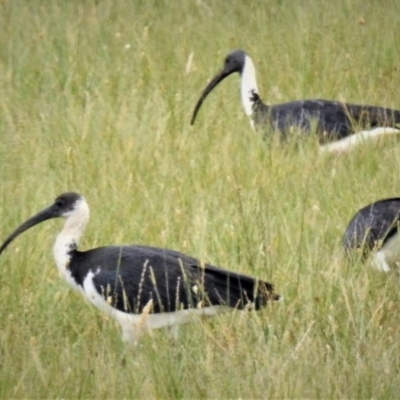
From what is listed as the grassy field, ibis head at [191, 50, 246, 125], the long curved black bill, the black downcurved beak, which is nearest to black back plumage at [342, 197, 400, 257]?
the grassy field

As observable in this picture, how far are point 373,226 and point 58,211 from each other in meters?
1.44

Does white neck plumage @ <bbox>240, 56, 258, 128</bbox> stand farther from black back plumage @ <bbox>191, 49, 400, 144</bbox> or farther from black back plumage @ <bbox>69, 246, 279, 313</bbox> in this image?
black back plumage @ <bbox>69, 246, 279, 313</bbox>

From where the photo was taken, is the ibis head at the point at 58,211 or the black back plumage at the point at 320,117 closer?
the ibis head at the point at 58,211

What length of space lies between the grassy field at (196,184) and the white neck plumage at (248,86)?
0.14 metres

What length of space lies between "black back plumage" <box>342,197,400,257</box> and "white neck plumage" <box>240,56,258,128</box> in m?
2.83

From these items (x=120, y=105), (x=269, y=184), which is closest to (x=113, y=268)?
(x=269, y=184)

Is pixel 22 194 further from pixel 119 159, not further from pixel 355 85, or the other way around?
pixel 355 85

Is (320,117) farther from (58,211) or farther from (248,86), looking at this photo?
(58,211)

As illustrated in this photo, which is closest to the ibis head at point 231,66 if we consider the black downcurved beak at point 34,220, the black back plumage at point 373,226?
the black back plumage at point 373,226

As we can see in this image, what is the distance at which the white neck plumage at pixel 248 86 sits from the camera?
10.6 m

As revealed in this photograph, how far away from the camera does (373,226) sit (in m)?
7.48

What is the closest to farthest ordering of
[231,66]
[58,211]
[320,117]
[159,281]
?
1. [159,281]
2. [58,211]
3. [320,117]
4. [231,66]

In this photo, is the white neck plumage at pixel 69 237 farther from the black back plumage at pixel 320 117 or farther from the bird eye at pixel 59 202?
the black back plumage at pixel 320 117

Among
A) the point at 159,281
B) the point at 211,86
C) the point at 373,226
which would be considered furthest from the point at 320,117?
the point at 159,281
